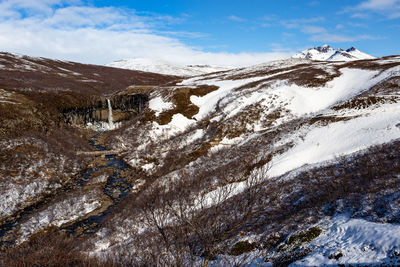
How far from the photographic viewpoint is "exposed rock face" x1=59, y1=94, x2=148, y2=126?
48037mm

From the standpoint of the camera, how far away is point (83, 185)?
27297mm

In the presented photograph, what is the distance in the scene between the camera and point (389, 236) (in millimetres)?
8680

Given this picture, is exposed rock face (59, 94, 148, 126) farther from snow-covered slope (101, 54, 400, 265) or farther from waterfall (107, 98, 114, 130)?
snow-covered slope (101, 54, 400, 265)

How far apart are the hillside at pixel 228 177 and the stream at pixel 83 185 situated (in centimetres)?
14

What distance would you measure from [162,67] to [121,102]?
468 ft

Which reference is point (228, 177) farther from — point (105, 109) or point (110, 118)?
point (105, 109)

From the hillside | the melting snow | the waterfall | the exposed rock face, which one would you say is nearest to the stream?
the hillside

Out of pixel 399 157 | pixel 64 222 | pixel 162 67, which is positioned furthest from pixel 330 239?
pixel 162 67

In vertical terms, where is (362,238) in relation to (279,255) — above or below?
above

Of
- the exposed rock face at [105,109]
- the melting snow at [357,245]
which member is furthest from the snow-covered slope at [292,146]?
the exposed rock face at [105,109]

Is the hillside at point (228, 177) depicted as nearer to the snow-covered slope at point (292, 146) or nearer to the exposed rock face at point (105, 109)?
the snow-covered slope at point (292, 146)

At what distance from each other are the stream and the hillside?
0.14 meters

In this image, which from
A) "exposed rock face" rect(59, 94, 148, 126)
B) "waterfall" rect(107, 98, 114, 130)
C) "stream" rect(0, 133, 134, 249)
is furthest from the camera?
"waterfall" rect(107, 98, 114, 130)

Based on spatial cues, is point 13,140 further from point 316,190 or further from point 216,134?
point 316,190
